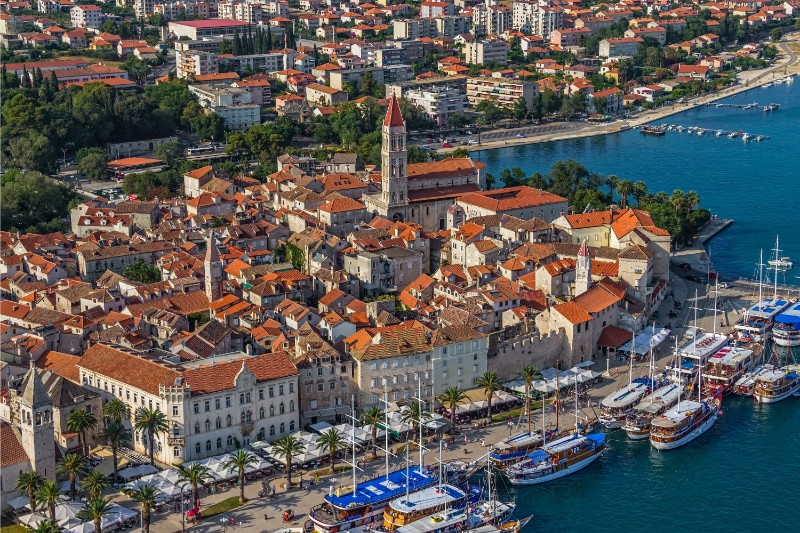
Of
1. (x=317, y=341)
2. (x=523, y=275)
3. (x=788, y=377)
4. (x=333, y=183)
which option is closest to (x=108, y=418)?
(x=317, y=341)

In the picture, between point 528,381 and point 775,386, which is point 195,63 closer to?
point 528,381

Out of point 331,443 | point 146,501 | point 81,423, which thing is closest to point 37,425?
point 81,423

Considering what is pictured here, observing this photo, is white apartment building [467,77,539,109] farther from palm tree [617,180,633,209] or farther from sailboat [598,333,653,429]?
sailboat [598,333,653,429]

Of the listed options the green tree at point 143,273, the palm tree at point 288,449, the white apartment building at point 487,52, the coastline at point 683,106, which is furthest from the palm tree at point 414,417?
the white apartment building at point 487,52

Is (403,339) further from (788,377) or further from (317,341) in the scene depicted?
(788,377)

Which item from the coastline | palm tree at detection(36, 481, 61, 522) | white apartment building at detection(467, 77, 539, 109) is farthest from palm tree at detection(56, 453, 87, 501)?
white apartment building at detection(467, 77, 539, 109)
